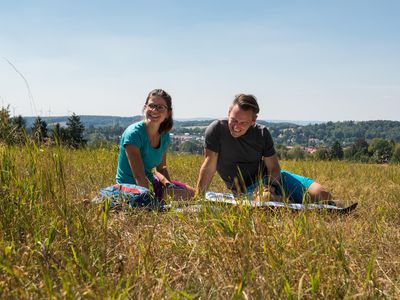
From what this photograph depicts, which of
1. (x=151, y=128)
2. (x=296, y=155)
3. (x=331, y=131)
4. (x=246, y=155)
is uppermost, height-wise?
(x=151, y=128)

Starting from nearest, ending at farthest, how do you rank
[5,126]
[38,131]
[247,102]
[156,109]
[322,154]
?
[5,126], [38,131], [247,102], [156,109], [322,154]

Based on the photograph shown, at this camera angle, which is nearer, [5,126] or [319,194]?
[5,126]

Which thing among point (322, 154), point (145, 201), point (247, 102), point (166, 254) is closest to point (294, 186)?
point (247, 102)

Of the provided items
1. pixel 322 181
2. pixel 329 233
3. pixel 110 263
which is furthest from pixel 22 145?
pixel 322 181

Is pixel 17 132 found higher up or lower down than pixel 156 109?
lower down

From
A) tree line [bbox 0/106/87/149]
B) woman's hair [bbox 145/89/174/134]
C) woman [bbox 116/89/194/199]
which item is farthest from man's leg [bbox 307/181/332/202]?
tree line [bbox 0/106/87/149]

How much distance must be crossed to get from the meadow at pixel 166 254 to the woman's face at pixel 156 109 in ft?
5.33

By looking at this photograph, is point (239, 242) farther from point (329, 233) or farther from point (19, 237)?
point (19, 237)

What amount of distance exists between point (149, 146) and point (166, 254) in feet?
7.26

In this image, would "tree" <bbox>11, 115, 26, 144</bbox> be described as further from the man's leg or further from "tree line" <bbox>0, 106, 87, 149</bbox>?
the man's leg

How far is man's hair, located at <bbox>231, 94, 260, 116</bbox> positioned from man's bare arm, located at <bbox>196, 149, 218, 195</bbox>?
60cm

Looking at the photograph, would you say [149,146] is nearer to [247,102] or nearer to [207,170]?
[207,170]

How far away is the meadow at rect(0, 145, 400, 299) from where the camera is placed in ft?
5.34

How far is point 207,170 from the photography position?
159 inches
